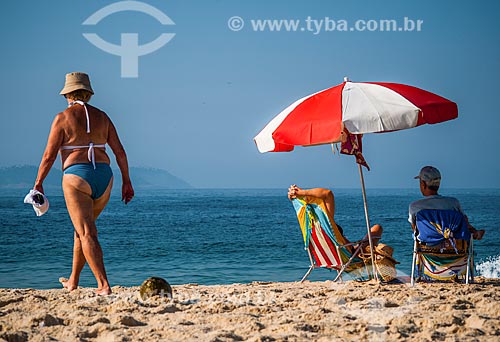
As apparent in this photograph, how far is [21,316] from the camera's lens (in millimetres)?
4461

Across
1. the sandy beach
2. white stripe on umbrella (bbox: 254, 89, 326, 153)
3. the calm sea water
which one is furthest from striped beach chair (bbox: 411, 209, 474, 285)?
the calm sea water

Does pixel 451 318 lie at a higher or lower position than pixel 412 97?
lower

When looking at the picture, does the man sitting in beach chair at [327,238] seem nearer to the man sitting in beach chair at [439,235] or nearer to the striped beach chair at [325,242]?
the striped beach chair at [325,242]

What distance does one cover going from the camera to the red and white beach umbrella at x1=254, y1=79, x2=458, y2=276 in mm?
5578

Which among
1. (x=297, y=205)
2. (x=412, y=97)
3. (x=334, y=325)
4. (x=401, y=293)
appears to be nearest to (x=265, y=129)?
(x=297, y=205)

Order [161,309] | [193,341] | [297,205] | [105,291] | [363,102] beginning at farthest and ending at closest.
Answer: [297,205], [363,102], [105,291], [161,309], [193,341]

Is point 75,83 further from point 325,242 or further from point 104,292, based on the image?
point 325,242

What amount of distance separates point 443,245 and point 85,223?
3.19 metres

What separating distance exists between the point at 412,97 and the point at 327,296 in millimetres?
1928

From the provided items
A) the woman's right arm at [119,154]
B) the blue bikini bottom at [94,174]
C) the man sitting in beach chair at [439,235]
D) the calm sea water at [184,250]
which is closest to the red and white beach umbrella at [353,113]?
the man sitting in beach chair at [439,235]

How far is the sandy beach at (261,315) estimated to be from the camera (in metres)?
4.00

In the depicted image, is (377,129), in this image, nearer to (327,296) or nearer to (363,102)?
(363,102)

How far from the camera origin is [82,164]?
18.0 feet

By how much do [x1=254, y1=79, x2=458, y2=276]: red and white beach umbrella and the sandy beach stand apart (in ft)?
4.47
